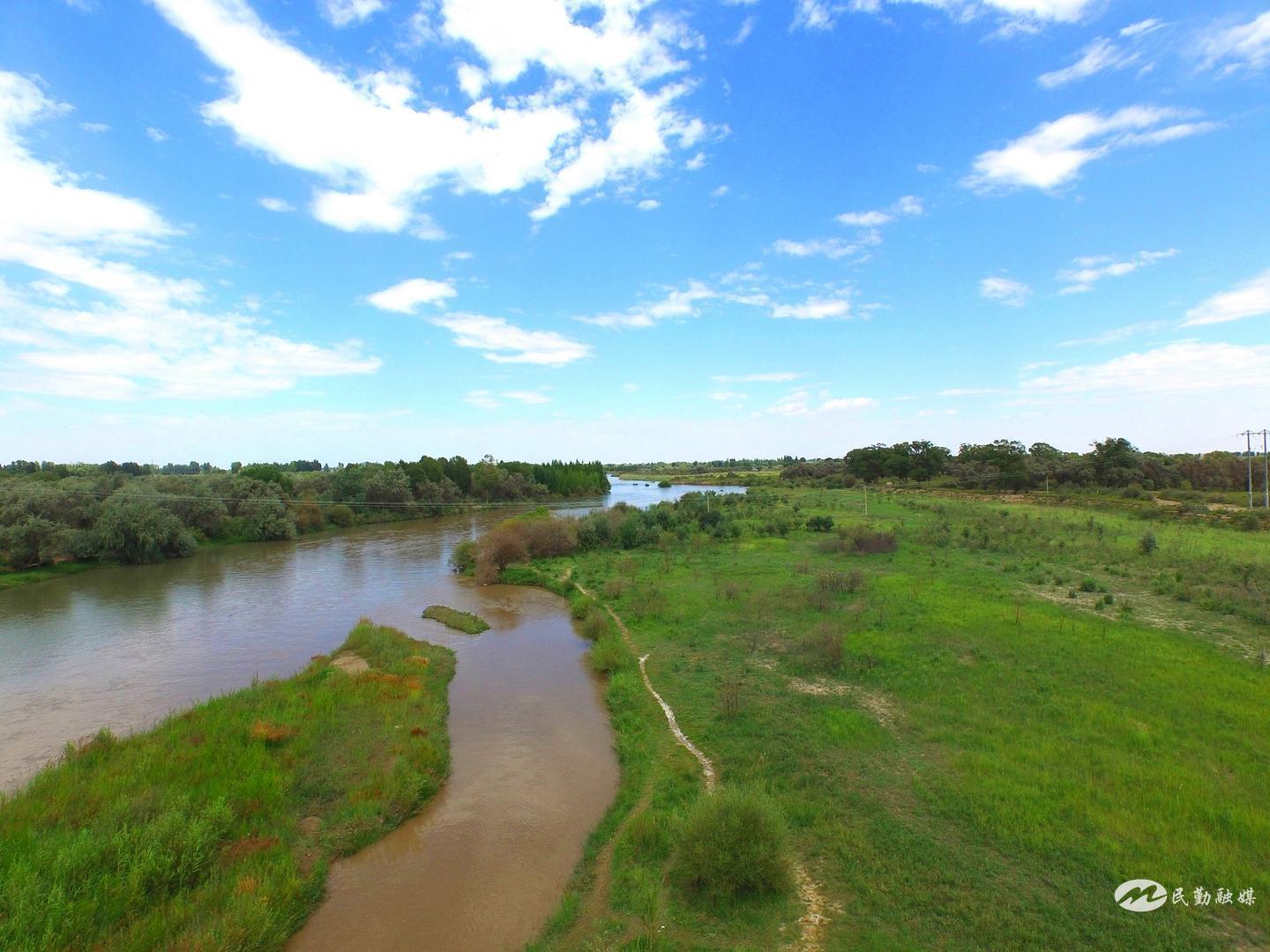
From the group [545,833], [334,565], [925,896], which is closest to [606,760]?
[545,833]

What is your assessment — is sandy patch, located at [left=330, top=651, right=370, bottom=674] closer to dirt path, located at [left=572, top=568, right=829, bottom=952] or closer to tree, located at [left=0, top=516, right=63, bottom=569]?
dirt path, located at [left=572, top=568, right=829, bottom=952]

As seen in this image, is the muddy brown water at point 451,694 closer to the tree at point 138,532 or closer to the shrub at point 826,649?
the tree at point 138,532

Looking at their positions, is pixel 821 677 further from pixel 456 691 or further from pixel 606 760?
pixel 456 691

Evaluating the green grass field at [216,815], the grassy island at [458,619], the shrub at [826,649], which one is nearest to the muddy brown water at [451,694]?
the grassy island at [458,619]

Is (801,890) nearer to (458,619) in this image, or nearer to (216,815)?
(216,815)

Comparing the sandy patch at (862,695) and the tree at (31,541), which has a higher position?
the tree at (31,541)

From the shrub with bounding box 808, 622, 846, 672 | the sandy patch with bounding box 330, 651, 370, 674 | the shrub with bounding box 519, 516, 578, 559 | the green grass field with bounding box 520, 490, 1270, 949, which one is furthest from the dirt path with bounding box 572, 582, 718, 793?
the shrub with bounding box 519, 516, 578, 559
